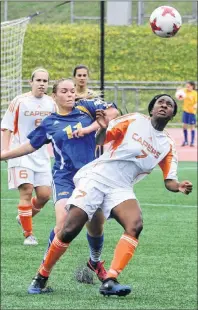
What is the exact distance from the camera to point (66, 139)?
9227 millimetres

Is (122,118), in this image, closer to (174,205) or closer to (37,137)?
(37,137)

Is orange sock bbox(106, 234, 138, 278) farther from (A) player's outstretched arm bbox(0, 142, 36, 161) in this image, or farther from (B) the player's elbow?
(A) player's outstretched arm bbox(0, 142, 36, 161)

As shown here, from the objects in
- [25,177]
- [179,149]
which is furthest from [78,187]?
[179,149]

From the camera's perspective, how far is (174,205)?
17.8 meters

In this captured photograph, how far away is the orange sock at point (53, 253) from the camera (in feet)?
29.4

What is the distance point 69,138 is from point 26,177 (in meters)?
3.68

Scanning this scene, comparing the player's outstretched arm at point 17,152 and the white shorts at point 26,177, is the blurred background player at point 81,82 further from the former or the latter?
the white shorts at point 26,177

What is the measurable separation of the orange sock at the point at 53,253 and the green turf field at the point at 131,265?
0.48m

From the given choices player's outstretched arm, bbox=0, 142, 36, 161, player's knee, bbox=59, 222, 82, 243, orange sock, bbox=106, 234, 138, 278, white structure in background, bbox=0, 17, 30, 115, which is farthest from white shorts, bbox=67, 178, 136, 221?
white structure in background, bbox=0, 17, 30, 115

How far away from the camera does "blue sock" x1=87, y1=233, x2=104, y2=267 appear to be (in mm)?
9914

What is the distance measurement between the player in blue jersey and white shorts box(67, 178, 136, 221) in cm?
63

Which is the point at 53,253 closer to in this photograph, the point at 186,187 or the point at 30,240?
the point at 186,187

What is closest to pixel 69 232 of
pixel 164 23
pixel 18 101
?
pixel 164 23

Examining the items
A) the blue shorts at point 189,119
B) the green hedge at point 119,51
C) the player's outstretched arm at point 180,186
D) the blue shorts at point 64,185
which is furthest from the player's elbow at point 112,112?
the green hedge at point 119,51
